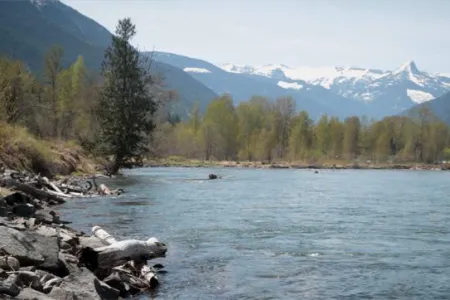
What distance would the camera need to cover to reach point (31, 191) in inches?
1147

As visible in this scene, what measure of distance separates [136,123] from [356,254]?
45046 millimetres

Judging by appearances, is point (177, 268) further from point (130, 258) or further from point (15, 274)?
point (15, 274)

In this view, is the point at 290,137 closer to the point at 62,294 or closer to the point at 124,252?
the point at 124,252

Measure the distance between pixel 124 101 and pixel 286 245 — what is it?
144 feet

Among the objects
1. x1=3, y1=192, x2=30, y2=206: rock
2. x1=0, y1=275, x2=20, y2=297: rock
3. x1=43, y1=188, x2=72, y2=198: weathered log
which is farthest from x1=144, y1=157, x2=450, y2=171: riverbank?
x1=0, y1=275, x2=20, y2=297: rock

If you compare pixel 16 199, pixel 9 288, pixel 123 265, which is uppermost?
pixel 16 199

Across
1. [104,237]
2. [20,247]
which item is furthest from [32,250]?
[104,237]

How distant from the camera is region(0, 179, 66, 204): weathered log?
27216mm

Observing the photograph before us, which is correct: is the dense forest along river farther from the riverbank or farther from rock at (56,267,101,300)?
the riverbank

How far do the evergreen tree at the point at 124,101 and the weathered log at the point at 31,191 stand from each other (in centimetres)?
2882

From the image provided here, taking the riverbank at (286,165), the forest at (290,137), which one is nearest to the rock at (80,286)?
the riverbank at (286,165)

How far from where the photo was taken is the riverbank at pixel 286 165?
132500 millimetres

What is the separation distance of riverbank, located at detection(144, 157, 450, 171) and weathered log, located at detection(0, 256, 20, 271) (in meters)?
113

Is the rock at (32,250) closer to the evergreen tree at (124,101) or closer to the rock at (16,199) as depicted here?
the rock at (16,199)
